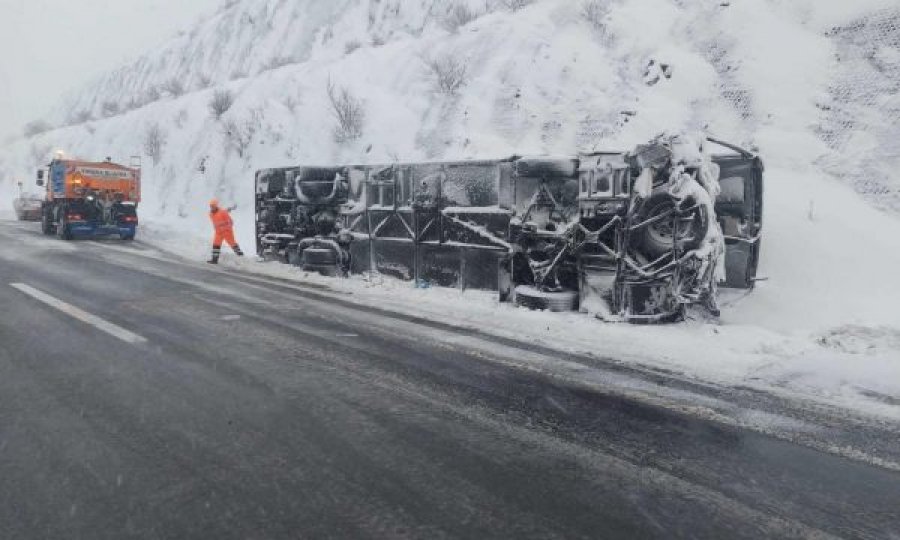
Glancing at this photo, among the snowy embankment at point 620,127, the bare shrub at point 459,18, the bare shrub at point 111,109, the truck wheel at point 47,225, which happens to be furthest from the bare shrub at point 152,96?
the bare shrub at point 459,18

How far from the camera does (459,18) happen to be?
81.5 ft

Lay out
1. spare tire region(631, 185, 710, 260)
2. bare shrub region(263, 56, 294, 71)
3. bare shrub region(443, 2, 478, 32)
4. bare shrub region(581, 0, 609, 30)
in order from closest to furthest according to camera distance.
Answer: spare tire region(631, 185, 710, 260)
bare shrub region(581, 0, 609, 30)
bare shrub region(443, 2, 478, 32)
bare shrub region(263, 56, 294, 71)

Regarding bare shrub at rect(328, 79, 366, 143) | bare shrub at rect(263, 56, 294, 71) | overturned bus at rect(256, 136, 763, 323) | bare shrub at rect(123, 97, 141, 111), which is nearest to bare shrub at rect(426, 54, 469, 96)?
bare shrub at rect(328, 79, 366, 143)

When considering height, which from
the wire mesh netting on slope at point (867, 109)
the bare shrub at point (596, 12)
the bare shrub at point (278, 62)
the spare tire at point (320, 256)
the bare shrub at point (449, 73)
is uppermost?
the bare shrub at point (278, 62)

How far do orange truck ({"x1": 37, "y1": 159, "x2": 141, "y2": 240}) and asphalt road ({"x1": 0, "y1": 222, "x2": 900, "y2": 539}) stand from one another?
1463 cm

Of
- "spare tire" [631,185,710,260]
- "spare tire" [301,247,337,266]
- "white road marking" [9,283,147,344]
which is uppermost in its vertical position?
"spare tire" [631,185,710,260]

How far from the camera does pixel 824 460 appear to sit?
3488 millimetres

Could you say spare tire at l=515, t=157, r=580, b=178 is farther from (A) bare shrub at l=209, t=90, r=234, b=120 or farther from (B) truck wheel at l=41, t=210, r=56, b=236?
(A) bare shrub at l=209, t=90, r=234, b=120

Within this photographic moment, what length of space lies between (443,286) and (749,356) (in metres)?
4.86

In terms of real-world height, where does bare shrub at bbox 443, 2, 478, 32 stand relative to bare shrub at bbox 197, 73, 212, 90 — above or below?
below

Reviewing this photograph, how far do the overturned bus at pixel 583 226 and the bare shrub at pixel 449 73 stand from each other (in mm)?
11026

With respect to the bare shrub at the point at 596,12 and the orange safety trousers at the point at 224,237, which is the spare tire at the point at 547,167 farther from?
the bare shrub at the point at 596,12

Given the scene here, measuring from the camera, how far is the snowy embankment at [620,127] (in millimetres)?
6410

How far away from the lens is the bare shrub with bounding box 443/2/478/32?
24.6 metres
